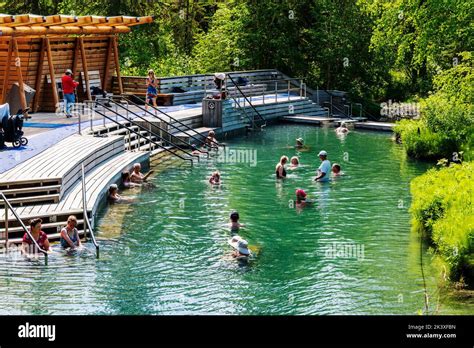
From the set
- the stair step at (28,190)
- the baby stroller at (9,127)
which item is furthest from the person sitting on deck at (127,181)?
the stair step at (28,190)

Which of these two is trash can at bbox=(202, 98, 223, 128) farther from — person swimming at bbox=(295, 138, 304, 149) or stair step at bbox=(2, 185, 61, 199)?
stair step at bbox=(2, 185, 61, 199)

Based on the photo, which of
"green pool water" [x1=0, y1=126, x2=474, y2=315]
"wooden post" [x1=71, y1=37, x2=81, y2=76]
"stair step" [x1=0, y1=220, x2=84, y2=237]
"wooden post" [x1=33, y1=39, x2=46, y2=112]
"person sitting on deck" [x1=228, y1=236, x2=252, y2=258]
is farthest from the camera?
"wooden post" [x1=71, y1=37, x2=81, y2=76]

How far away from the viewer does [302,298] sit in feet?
59.1

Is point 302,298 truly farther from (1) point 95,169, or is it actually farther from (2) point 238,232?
(1) point 95,169

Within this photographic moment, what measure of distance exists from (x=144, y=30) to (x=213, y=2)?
9.08 metres

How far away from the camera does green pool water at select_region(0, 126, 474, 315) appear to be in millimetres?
17578

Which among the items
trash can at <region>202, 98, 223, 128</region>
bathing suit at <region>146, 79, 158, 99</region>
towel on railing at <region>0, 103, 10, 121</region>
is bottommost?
trash can at <region>202, 98, 223, 128</region>

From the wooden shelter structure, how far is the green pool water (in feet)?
25.0

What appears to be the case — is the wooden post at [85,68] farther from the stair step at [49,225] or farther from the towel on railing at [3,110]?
the stair step at [49,225]

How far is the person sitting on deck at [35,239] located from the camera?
66.3 ft

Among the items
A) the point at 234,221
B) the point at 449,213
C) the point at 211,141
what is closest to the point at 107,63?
the point at 211,141

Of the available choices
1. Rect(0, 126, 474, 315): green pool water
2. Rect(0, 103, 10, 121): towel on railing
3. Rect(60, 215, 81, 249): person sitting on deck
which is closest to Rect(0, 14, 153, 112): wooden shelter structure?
Rect(0, 103, 10, 121): towel on railing

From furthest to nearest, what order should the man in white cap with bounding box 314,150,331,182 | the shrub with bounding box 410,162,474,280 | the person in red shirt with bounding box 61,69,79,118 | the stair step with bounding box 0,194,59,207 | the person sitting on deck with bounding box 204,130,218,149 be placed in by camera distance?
the person sitting on deck with bounding box 204,130,218,149 → the person in red shirt with bounding box 61,69,79,118 → the man in white cap with bounding box 314,150,331,182 → the stair step with bounding box 0,194,59,207 → the shrub with bounding box 410,162,474,280
